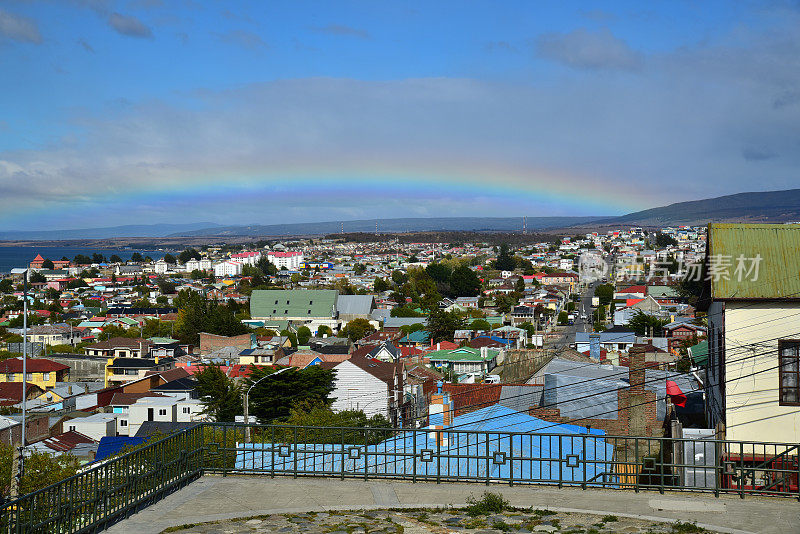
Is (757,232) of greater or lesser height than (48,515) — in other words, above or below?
above

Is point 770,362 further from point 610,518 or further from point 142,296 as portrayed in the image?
point 142,296

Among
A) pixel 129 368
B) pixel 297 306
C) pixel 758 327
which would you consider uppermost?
pixel 758 327

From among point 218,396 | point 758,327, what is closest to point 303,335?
point 218,396

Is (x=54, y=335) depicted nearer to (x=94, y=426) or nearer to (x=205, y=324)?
(x=205, y=324)

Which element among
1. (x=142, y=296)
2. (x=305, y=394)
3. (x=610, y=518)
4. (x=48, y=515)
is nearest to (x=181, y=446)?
(x=48, y=515)

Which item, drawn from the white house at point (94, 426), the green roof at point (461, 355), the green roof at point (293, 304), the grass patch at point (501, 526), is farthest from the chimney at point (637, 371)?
the green roof at point (293, 304)
